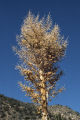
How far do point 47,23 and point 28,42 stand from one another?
3.00 m

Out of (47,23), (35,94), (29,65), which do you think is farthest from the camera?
(47,23)

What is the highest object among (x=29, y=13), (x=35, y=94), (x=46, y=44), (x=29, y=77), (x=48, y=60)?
(x=29, y=13)

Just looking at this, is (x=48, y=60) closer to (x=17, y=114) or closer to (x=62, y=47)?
(x=62, y=47)

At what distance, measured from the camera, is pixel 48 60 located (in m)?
22.8

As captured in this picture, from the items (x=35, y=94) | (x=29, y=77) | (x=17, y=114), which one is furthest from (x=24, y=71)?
(x=17, y=114)

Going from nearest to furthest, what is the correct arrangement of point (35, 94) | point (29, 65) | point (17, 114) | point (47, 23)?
point (35, 94) → point (29, 65) → point (47, 23) → point (17, 114)

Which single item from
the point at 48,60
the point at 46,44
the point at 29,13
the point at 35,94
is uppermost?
the point at 29,13

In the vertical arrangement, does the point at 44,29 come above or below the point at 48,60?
above

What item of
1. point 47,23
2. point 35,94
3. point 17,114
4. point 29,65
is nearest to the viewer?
point 35,94

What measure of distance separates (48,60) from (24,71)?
2514 millimetres

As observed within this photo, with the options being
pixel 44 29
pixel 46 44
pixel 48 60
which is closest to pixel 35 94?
pixel 48 60

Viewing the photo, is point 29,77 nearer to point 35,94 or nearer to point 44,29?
point 35,94

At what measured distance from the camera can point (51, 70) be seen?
22656mm

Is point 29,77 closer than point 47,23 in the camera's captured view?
Yes
